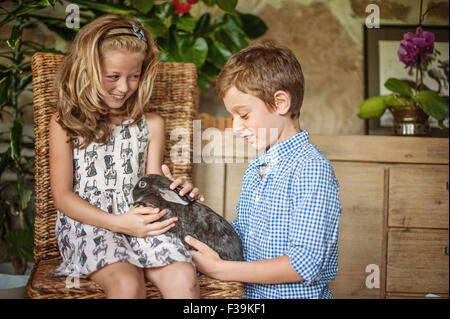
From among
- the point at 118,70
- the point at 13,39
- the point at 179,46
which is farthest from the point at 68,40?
the point at 118,70

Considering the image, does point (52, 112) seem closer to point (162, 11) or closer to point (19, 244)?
point (19, 244)

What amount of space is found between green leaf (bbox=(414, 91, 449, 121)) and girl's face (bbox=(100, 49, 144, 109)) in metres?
1.28

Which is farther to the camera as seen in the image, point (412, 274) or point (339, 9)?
point (339, 9)

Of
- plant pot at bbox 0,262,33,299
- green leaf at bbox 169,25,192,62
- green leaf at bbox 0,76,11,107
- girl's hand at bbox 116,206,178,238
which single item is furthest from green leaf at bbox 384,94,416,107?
plant pot at bbox 0,262,33,299

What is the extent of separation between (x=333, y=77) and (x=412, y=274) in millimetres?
1139

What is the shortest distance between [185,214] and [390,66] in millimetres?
1759

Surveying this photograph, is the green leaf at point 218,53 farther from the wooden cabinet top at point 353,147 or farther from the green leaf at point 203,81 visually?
the wooden cabinet top at point 353,147

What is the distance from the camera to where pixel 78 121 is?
124cm

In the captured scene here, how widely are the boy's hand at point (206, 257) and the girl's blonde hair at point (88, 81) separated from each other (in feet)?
1.51

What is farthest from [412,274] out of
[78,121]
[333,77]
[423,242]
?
[78,121]

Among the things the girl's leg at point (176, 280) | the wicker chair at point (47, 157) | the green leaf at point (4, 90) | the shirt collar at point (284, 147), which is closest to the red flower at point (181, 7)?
the wicker chair at point (47, 157)

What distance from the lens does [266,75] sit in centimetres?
109

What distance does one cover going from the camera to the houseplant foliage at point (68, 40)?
171cm
